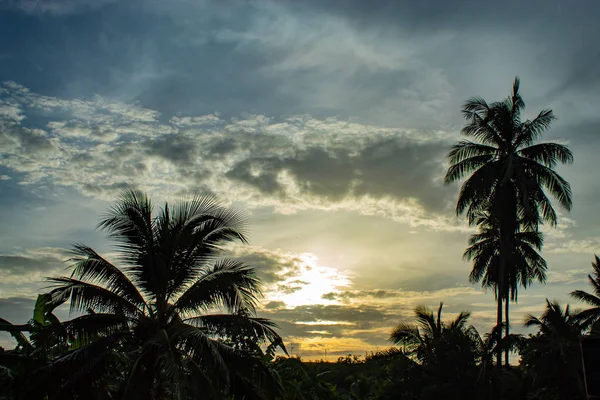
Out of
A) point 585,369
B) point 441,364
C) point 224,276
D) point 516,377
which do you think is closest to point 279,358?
point 441,364

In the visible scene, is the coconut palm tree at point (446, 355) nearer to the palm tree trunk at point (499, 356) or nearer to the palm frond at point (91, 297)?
the palm tree trunk at point (499, 356)

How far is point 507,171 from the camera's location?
25484mm

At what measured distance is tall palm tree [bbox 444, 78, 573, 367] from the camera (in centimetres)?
2561

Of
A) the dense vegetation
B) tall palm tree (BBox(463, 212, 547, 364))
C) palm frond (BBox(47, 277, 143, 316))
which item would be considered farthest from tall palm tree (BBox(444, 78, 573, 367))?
palm frond (BBox(47, 277, 143, 316))

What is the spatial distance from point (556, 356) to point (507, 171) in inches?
408

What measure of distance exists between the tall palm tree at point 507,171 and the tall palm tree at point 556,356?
270 cm

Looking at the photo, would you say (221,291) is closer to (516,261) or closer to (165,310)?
(165,310)

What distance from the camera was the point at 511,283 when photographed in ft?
119

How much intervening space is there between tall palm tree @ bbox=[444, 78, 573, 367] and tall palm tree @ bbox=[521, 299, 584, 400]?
2703mm

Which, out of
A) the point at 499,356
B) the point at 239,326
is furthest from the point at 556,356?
the point at 239,326

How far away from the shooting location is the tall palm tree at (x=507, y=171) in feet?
84.0

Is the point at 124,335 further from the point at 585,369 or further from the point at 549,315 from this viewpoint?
the point at 549,315

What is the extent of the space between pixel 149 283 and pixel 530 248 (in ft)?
91.0

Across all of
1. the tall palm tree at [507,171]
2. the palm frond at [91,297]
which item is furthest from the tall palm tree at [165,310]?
the tall palm tree at [507,171]
